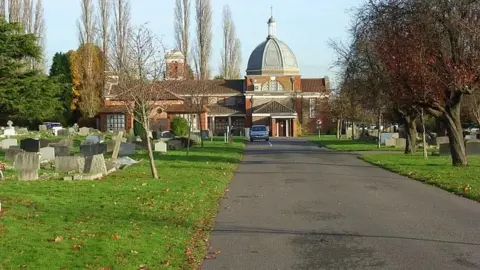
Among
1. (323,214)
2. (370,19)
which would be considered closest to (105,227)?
(323,214)

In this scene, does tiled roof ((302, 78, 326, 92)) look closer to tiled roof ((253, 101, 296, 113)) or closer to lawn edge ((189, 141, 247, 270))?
tiled roof ((253, 101, 296, 113))

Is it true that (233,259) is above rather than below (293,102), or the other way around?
below

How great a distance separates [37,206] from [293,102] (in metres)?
82.3

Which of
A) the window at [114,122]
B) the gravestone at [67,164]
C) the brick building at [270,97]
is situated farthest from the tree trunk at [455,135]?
the brick building at [270,97]

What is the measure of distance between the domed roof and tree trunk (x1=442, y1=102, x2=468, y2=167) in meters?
69.4

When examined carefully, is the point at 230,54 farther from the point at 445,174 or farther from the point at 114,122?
the point at 445,174

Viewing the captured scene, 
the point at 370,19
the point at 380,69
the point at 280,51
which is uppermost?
the point at 280,51

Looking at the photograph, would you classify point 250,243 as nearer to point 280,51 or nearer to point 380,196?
point 380,196

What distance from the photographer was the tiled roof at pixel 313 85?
9813 cm

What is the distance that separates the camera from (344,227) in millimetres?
11172

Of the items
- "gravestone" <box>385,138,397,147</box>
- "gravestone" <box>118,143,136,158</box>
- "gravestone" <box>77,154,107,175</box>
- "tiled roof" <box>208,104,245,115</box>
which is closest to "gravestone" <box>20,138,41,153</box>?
"gravestone" <box>77,154,107,175</box>

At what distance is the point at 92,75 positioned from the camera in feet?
245

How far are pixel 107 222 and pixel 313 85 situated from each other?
90.6 metres

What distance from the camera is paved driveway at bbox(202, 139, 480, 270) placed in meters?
8.50
